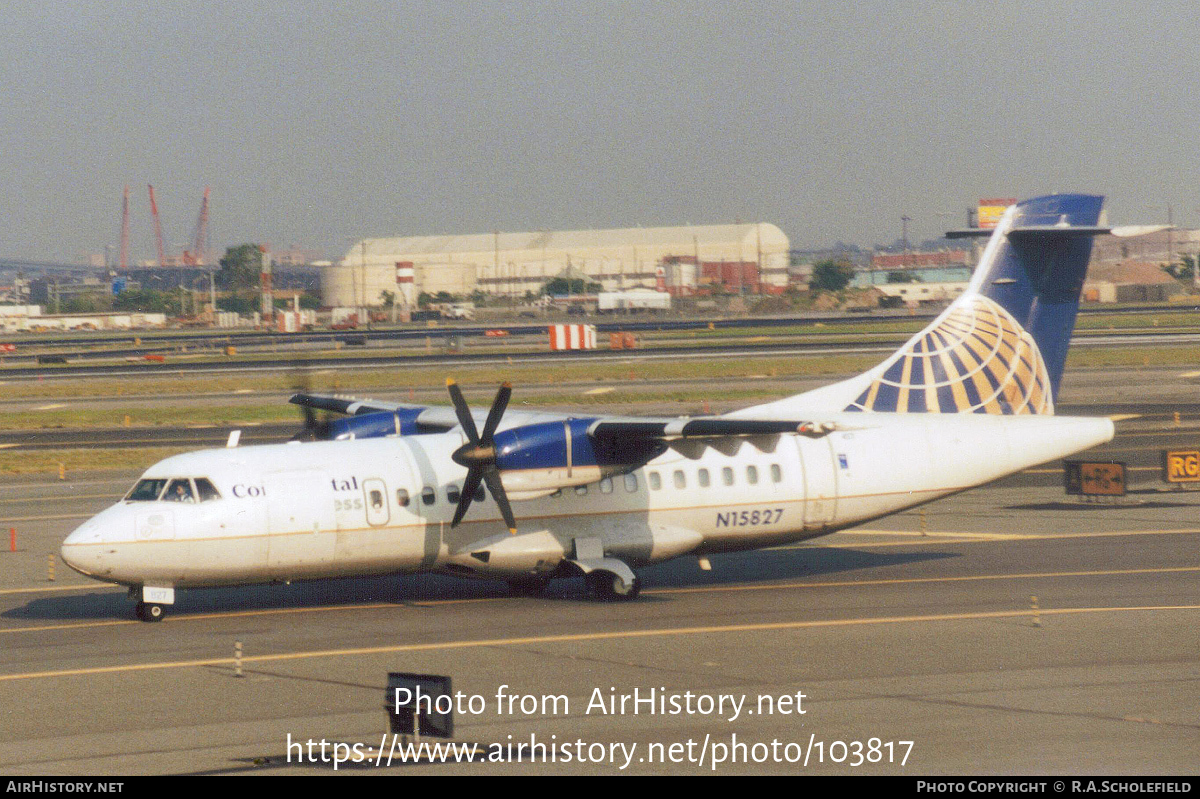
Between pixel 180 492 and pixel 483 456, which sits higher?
pixel 483 456

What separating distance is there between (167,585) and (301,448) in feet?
10.7

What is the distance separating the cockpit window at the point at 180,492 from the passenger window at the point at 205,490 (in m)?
0.11

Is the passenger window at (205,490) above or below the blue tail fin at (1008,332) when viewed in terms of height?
below

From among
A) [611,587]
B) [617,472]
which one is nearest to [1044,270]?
[617,472]

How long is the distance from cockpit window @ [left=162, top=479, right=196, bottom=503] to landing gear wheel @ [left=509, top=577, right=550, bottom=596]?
6.21 metres

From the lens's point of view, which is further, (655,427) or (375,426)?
(375,426)

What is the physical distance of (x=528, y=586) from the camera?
24.0 m

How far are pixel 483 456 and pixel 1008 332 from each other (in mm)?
12350

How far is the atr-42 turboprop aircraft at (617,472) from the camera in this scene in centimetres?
2114

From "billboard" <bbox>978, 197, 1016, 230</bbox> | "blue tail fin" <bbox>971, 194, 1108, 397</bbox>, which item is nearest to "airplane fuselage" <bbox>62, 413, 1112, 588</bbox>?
"blue tail fin" <bbox>971, 194, 1108, 397</bbox>

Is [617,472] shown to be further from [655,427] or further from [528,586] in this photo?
[528,586]

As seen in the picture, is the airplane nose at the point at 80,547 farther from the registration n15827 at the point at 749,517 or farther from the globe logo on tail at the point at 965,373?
the globe logo on tail at the point at 965,373

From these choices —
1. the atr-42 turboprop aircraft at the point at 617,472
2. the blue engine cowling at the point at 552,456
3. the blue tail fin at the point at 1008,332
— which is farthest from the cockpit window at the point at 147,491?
the blue tail fin at the point at 1008,332

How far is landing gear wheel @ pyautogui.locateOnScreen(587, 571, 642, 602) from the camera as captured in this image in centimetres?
2288
